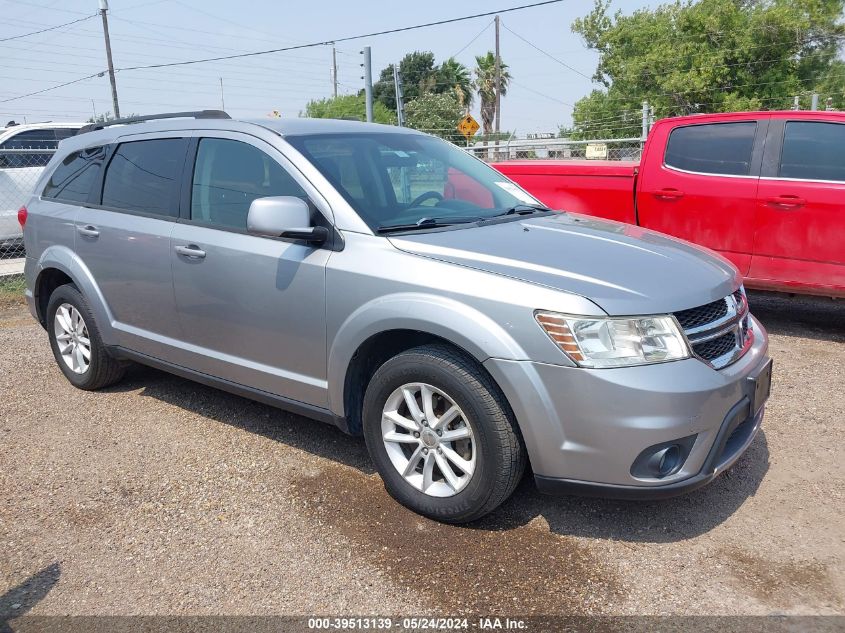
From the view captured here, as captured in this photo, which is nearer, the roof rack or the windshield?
the windshield

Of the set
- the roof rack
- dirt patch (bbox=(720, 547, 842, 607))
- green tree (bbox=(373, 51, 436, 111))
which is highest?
green tree (bbox=(373, 51, 436, 111))

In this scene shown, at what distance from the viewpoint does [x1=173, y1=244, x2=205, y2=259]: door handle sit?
3.92 m

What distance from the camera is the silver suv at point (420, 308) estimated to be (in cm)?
280

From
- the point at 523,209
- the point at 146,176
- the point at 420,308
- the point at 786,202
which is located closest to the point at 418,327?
the point at 420,308

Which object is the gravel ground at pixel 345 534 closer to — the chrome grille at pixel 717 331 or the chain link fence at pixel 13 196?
the chrome grille at pixel 717 331

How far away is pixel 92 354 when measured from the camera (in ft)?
16.3

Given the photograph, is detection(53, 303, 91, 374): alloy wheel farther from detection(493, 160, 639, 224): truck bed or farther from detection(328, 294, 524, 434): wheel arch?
detection(493, 160, 639, 224): truck bed

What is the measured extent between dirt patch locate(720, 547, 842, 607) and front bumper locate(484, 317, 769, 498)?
1.18 feet

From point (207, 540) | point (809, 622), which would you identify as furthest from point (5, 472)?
point (809, 622)

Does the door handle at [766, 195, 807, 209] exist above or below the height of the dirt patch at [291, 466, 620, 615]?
above

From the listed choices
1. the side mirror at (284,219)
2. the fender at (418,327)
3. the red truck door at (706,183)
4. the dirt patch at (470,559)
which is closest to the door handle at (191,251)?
the side mirror at (284,219)

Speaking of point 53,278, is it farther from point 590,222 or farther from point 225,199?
point 590,222

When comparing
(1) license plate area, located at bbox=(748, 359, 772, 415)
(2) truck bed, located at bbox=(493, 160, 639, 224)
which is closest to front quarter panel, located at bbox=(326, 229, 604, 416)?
(1) license plate area, located at bbox=(748, 359, 772, 415)

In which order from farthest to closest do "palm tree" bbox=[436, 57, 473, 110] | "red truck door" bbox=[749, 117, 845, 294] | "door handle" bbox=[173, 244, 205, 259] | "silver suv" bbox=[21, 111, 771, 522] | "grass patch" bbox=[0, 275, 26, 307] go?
"palm tree" bbox=[436, 57, 473, 110]
"grass patch" bbox=[0, 275, 26, 307]
"red truck door" bbox=[749, 117, 845, 294]
"door handle" bbox=[173, 244, 205, 259]
"silver suv" bbox=[21, 111, 771, 522]
